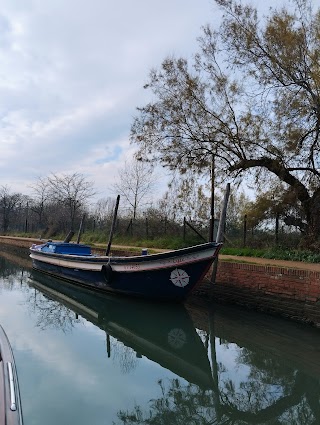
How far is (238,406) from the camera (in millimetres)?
5199

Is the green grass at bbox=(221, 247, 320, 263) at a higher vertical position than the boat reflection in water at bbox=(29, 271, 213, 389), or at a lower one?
higher

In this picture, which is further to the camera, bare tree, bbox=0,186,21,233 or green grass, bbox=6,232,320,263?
bare tree, bbox=0,186,21,233

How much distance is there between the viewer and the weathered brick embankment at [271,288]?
337 inches

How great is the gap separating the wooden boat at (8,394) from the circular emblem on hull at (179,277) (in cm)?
607

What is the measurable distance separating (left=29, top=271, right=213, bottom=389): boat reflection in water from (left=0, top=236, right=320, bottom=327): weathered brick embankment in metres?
1.29

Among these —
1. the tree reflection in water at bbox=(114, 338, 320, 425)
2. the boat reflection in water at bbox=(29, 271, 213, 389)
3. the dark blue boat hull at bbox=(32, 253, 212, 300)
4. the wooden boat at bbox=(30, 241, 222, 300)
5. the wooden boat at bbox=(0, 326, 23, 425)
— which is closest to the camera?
the wooden boat at bbox=(0, 326, 23, 425)

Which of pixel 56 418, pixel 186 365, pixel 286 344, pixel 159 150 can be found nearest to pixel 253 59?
pixel 159 150

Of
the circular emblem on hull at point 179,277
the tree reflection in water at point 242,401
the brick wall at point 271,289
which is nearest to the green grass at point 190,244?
the brick wall at point 271,289

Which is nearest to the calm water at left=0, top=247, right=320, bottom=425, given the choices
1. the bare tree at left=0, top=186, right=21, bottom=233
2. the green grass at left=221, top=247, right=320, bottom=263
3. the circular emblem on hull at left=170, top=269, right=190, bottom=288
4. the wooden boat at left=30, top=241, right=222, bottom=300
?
the wooden boat at left=30, top=241, right=222, bottom=300

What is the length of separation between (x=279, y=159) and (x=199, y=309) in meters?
5.73

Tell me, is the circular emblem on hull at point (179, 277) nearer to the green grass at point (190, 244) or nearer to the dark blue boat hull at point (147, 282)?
the dark blue boat hull at point (147, 282)

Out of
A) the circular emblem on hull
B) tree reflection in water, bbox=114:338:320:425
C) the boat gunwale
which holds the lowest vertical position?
tree reflection in water, bbox=114:338:320:425

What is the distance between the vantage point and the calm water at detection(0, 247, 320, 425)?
4953 millimetres

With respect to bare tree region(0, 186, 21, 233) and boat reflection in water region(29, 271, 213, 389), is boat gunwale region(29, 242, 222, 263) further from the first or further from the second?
bare tree region(0, 186, 21, 233)
